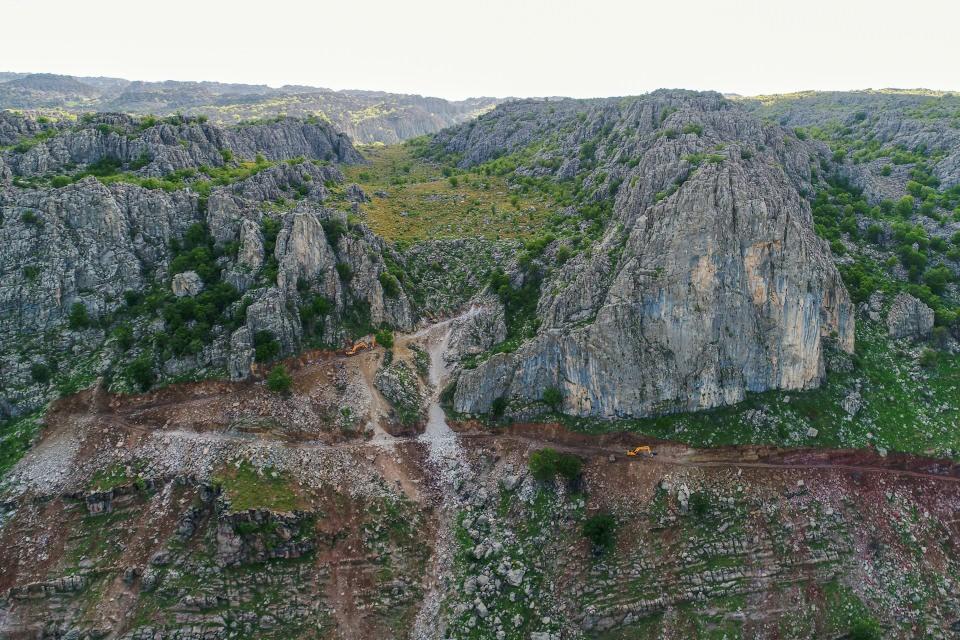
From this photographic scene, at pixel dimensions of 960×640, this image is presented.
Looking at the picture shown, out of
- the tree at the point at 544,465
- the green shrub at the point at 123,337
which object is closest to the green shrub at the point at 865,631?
the tree at the point at 544,465

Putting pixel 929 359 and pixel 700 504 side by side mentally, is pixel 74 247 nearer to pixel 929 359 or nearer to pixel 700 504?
pixel 700 504

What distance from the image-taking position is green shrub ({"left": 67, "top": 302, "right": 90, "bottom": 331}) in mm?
60844

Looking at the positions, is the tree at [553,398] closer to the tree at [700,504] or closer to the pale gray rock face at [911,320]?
the tree at [700,504]

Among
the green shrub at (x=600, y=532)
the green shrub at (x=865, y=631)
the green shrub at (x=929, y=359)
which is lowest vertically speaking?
the green shrub at (x=865, y=631)

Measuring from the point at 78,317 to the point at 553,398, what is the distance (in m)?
63.3

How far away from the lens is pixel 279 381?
58156 millimetres

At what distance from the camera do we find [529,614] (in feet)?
146

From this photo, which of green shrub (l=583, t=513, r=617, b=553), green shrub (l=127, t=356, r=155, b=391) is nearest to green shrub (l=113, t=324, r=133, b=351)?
green shrub (l=127, t=356, r=155, b=391)

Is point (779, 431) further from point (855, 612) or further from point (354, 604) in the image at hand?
point (354, 604)

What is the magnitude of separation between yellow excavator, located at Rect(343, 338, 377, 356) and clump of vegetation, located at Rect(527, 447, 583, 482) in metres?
29.2

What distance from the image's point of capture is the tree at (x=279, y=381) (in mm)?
58094

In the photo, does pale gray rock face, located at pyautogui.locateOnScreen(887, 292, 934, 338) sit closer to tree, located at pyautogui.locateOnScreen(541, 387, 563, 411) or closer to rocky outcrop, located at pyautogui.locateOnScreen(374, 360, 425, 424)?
tree, located at pyautogui.locateOnScreen(541, 387, 563, 411)

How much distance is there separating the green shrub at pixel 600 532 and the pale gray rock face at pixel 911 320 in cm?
4810

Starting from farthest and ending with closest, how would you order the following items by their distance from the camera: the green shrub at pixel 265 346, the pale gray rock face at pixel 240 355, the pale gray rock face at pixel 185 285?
the pale gray rock face at pixel 185 285
the green shrub at pixel 265 346
the pale gray rock face at pixel 240 355
